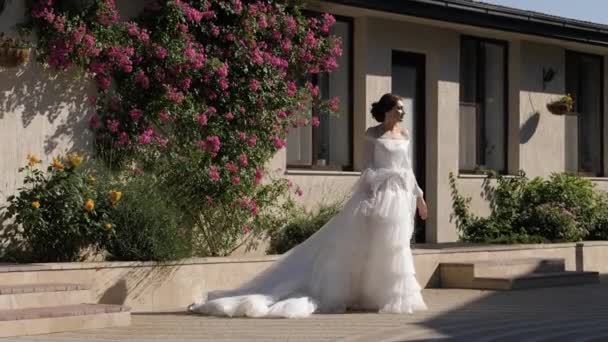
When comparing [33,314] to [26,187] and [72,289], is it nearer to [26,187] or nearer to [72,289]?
[72,289]

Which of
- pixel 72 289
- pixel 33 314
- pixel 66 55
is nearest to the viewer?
pixel 33 314

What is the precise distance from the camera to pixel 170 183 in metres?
13.0

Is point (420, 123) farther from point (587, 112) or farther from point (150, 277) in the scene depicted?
point (150, 277)

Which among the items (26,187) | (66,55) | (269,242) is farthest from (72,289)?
(269,242)

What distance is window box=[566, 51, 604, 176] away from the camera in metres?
19.7

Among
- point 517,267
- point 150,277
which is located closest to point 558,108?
point 517,267

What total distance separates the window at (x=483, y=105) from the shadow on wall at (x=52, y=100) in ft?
21.7

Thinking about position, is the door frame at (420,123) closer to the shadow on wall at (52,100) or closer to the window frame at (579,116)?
the window frame at (579,116)

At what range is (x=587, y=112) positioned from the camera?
65.4 ft

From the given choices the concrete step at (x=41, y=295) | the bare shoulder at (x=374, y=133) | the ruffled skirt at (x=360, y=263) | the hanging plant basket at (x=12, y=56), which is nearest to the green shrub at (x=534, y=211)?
the bare shoulder at (x=374, y=133)

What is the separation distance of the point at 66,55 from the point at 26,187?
1.35 meters

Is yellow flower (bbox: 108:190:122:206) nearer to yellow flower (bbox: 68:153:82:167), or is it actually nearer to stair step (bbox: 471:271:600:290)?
yellow flower (bbox: 68:153:82:167)

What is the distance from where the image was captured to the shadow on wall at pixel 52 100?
12109 mm

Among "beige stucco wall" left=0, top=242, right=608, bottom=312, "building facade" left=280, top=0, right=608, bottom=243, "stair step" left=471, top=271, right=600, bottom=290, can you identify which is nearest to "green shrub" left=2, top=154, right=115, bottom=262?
"beige stucco wall" left=0, top=242, right=608, bottom=312
